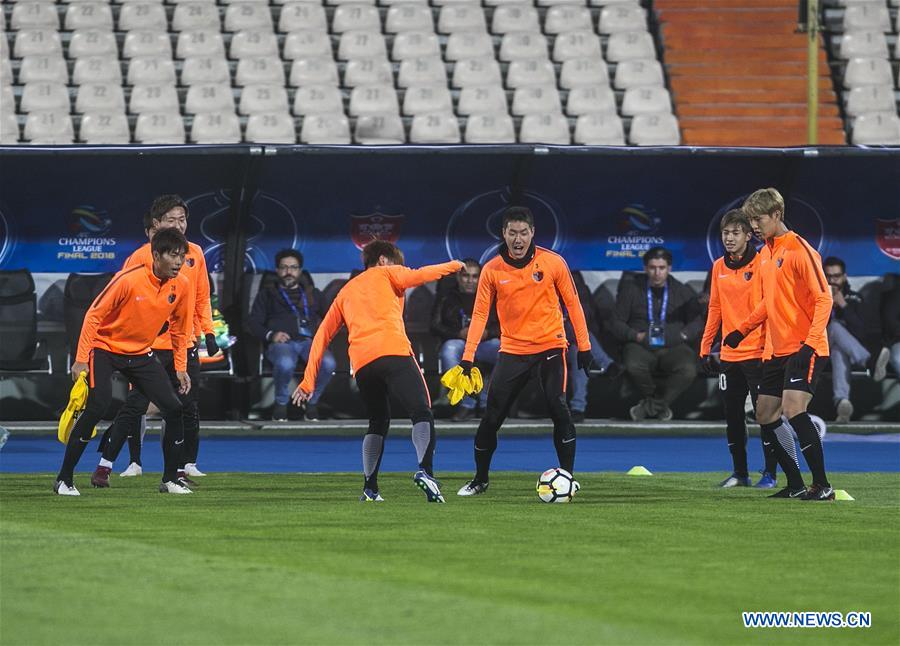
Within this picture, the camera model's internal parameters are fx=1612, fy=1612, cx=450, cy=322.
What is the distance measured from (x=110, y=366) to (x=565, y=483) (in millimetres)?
3112

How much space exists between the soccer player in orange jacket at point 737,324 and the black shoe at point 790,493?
37 cm

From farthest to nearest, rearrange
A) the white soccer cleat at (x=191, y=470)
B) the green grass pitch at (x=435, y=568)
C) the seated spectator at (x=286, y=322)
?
the seated spectator at (x=286, y=322)
the white soccer cleat at (x=191, y=470)
the green grass pitch at (x=435, y=568)

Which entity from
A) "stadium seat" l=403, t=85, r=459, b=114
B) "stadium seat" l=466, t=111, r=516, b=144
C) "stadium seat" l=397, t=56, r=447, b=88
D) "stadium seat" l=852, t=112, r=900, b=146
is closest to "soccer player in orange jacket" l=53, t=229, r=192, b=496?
"stadium seat" l=466, t=111, r=516, b=144

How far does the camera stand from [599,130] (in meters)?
19.8

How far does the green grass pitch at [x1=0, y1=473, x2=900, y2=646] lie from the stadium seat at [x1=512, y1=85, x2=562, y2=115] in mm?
9771

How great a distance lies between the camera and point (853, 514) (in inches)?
382

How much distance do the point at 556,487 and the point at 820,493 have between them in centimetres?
174

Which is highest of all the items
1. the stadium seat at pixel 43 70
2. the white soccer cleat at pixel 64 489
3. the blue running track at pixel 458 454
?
the stadium seat at pixel 43 70

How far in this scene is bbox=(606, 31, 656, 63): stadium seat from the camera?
2127 centimetres

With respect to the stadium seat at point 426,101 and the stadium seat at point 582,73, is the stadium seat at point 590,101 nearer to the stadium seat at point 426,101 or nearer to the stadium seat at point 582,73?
the stadium seat at point 582,73

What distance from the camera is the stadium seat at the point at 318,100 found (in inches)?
777

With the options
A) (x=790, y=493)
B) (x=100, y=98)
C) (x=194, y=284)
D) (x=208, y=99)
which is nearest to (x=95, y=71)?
(x=100, y=98)

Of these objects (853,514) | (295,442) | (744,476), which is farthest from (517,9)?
(853,514)

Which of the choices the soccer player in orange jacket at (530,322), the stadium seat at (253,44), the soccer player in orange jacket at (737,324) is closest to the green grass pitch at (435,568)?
the soccer player in orange jacket at (530,322)
